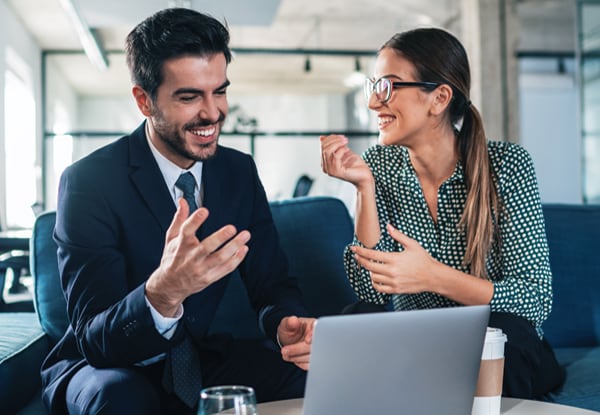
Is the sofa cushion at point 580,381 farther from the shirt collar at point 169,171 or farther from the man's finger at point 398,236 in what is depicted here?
the shirt collar at point 169,171

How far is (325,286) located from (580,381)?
2.66ft

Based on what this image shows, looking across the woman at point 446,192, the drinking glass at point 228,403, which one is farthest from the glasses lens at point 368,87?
the drinking glass at point 228,403

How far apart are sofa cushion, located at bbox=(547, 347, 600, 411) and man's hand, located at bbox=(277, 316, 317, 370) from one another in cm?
73

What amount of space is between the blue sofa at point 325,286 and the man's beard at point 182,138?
595mm

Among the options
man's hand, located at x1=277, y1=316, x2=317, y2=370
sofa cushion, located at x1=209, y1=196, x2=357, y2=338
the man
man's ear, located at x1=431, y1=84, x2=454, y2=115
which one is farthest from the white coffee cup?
sofa cushion, located at x1=209, y1=196, x2=357, y2=338

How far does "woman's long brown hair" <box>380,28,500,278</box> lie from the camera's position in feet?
6.70

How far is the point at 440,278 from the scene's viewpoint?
179cm

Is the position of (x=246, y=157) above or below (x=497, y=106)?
below

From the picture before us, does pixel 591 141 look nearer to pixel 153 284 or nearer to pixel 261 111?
pixel 153 284

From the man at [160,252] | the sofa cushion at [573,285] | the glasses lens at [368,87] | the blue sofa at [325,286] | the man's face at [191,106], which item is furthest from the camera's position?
the sofa cushion at [573,285]

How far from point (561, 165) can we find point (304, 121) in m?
5.92

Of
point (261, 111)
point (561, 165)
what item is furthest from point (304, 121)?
point (561, 165)

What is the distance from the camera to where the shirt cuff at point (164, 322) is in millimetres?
1521

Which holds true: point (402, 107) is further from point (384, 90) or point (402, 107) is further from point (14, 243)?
point (14, 243)
